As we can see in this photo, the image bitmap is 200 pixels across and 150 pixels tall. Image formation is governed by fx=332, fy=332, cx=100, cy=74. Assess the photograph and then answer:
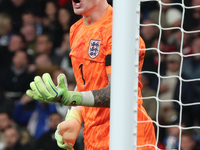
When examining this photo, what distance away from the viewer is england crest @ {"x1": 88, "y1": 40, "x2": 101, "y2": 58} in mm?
1516

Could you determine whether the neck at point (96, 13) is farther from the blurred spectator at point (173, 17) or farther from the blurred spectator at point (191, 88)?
the blurred spectator at point (173, 17)

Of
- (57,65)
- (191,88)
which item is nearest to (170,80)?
(191,88)

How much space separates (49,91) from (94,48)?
0.40 metres

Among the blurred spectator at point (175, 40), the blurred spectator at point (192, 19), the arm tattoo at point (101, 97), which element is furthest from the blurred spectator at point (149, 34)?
the arm tattoo at point (101, 97)

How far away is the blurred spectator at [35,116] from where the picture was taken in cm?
289

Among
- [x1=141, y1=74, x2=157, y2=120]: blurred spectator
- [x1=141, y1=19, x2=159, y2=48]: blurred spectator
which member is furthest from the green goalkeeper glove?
[x1=141, y1=19, x2=159, y2=48]: blurred spectator

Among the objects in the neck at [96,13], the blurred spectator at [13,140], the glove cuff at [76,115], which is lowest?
the blurred spectator at [13,140]

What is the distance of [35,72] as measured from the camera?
3.02m

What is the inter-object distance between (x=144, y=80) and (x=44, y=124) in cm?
95

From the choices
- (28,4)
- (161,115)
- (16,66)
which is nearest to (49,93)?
(161,115)

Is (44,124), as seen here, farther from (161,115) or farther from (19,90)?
(161,115)

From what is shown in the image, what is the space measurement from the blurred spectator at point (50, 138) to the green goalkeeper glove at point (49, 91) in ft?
5.27

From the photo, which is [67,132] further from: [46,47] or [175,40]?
[46,47]

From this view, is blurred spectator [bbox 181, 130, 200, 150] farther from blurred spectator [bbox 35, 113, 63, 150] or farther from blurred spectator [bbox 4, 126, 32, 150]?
blurred spectator [bbox 4, 126, 32, 150]
